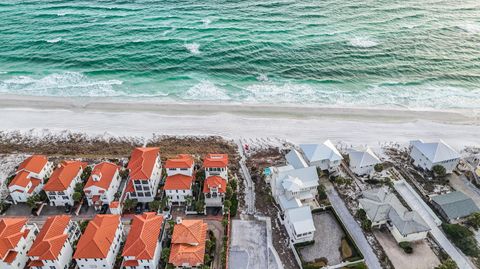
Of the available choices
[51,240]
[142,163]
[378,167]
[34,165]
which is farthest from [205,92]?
[51,240]

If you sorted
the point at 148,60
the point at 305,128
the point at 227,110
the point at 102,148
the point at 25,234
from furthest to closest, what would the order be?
the point at 148,60, the point at 227,110, the point at 305,128, the point at 102,148, the point at 25,234

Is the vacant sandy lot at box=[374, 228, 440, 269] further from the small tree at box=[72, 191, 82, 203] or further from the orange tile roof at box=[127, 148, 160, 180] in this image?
the small tree at box=[72, 191, 82, 203]

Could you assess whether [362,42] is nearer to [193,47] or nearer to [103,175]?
[193,47]

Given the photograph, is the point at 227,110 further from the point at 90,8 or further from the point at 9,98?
the point at 90,8

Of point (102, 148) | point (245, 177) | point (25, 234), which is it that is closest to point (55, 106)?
point (102, 148)

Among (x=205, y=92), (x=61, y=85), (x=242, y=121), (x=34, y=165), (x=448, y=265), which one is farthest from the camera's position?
(x=61, y=85)

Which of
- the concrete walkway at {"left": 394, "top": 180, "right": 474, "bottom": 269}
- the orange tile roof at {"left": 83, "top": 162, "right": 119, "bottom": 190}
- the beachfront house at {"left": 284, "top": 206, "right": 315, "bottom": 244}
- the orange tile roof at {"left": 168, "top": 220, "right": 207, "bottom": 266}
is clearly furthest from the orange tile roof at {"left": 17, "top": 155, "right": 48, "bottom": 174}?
the concrete walkway at {"left": 394, "top": 180, "right": 474, "bottom": 269}
